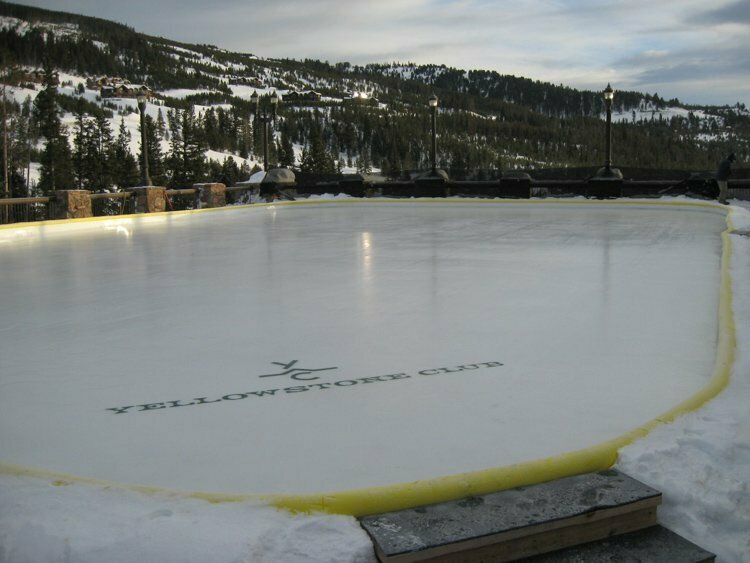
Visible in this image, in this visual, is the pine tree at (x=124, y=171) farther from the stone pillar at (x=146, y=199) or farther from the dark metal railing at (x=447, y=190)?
the stone pillar at (x=146, y=199)

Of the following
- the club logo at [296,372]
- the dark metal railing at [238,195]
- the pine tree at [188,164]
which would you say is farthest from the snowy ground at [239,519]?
the pine tree at [188,164]

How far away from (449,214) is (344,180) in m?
7.60

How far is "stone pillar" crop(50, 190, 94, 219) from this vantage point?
17.0 meters

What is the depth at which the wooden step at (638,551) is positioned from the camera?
7.45 feet

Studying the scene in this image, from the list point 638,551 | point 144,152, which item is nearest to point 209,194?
point 144,152

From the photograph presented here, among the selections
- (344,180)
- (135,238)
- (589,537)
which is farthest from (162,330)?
(344,180)

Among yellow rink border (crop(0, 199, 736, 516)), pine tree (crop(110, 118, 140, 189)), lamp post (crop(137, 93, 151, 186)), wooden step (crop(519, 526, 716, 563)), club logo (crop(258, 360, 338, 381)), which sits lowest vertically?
wooden step (crop(519, 526, 716, 563))

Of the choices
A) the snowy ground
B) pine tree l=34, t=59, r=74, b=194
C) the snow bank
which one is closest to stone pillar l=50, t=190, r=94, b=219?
the snowy ground

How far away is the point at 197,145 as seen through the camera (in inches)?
4695

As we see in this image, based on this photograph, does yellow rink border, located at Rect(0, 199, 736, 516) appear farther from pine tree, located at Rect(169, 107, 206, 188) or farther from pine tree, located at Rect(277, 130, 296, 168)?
pine tree, located at Rect(169, 107, 206, 188)

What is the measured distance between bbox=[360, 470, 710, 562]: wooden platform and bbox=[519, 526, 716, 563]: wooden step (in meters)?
0.02

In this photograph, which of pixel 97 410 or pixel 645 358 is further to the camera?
pixel 645 358

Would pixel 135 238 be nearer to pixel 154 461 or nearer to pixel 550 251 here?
pixel 550 251

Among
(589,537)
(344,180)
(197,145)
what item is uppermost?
(197,145)
